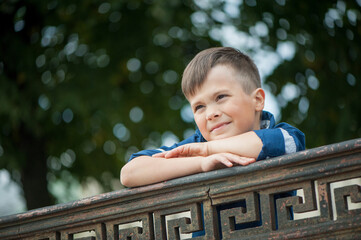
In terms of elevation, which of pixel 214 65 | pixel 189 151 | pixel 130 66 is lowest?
pixel 189 151

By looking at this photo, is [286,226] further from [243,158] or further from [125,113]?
[125,113]

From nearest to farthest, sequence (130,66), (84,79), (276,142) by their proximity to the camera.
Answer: (276,142) < (84,79) < (130,66)

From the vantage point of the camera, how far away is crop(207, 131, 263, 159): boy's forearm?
2316mm

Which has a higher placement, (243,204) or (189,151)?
(189,151)

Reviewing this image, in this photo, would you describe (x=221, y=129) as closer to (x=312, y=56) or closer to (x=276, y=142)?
(x=276, y=142)

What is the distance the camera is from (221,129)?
2582 millimetres

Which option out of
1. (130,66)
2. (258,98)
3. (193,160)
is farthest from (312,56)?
(193,160)

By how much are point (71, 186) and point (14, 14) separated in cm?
297

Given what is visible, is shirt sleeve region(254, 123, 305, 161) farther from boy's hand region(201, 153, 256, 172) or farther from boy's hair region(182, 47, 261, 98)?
boy's hair region(182, 47, 261, 98)

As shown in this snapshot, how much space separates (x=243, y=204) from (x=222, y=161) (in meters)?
0.33

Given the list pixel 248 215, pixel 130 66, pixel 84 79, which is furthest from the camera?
pixel 130 66

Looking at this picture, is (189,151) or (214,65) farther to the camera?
(214,65)

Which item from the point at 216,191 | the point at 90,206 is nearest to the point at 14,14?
the point at 90,206

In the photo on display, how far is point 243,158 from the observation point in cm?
223
